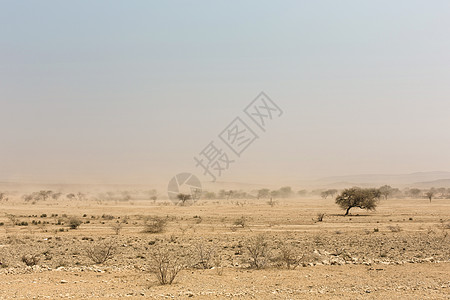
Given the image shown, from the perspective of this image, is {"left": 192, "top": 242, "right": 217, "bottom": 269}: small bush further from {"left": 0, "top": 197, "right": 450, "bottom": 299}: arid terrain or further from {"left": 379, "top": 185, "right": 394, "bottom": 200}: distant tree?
{"left": 379, "top": 185, "right": 394, "bottom": 200}: distant tree

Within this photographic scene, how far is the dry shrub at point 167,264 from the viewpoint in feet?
41.2

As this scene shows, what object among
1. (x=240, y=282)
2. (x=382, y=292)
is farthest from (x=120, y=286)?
(x=382, y=292)

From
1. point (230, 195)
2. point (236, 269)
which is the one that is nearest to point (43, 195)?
point (230, 195)

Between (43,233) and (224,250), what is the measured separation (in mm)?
16120

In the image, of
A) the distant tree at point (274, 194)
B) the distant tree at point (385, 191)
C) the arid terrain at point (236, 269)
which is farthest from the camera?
the distant tree at point (274, 194)

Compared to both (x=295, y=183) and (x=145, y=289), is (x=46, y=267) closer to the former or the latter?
(x=145, y=289)

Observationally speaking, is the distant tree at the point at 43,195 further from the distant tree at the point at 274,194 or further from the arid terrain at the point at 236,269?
the arid terrain at the point at 236,269

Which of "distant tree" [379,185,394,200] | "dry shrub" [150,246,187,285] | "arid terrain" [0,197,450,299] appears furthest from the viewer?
"distant tree" [379,185,394,200]

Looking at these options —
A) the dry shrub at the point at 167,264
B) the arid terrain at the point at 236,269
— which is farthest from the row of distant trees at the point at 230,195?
the dry shrub at the point at 167,264

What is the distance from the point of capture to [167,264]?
14.1 meters

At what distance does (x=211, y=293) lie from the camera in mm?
11203

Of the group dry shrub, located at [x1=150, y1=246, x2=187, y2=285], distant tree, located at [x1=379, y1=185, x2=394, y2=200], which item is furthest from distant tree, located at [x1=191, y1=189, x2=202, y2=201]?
dry shrub, located at [x1=150, y1=246, x2=187, y2=285]

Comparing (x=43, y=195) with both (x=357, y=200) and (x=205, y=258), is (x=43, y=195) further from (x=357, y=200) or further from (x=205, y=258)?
(x=205, y=258)

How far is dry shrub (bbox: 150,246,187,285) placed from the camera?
41.2 feet
